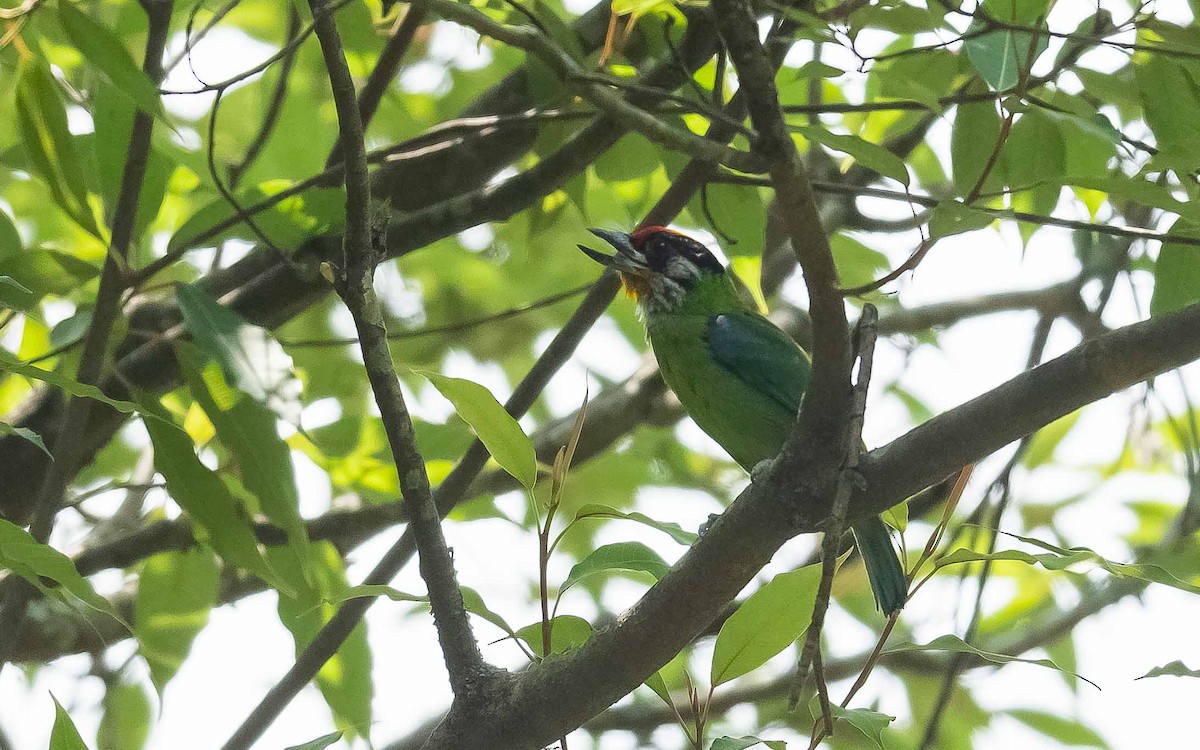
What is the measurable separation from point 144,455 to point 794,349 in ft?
8.45

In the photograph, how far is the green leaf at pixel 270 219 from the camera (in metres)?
3.33

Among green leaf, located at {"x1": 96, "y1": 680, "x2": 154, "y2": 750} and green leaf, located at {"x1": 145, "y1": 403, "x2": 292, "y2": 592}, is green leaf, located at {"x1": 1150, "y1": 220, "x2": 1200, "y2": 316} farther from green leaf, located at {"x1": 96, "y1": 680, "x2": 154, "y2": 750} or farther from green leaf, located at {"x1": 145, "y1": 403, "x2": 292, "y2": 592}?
green leaf, located at {"x1": 96, "y1": 680, "x2": 154, "y2": 750}

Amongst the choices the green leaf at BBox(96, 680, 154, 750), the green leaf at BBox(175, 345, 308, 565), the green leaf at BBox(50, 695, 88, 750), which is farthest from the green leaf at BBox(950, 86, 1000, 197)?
the green leaf at BBox(96, 680, 154, 750)

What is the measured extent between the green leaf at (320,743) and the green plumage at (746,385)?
1946 mm

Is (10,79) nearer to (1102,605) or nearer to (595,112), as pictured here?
(595,112)

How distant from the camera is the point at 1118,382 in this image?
6.54ft

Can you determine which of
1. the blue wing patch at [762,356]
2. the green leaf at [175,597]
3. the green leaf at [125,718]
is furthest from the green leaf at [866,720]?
the green leaf at [125,718]

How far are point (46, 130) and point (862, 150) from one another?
1.95m

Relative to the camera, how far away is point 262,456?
3.14 metres

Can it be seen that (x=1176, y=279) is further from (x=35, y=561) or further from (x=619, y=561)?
(x=35, y=561)

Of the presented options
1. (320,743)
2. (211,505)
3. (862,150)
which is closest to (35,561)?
(320,743)

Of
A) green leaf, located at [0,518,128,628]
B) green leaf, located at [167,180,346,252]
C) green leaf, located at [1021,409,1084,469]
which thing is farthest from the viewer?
green leaf, located at [1021,409,1084,469]

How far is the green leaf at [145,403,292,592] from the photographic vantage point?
3045mm

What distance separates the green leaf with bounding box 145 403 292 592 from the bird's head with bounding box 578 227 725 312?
5.92 ft
